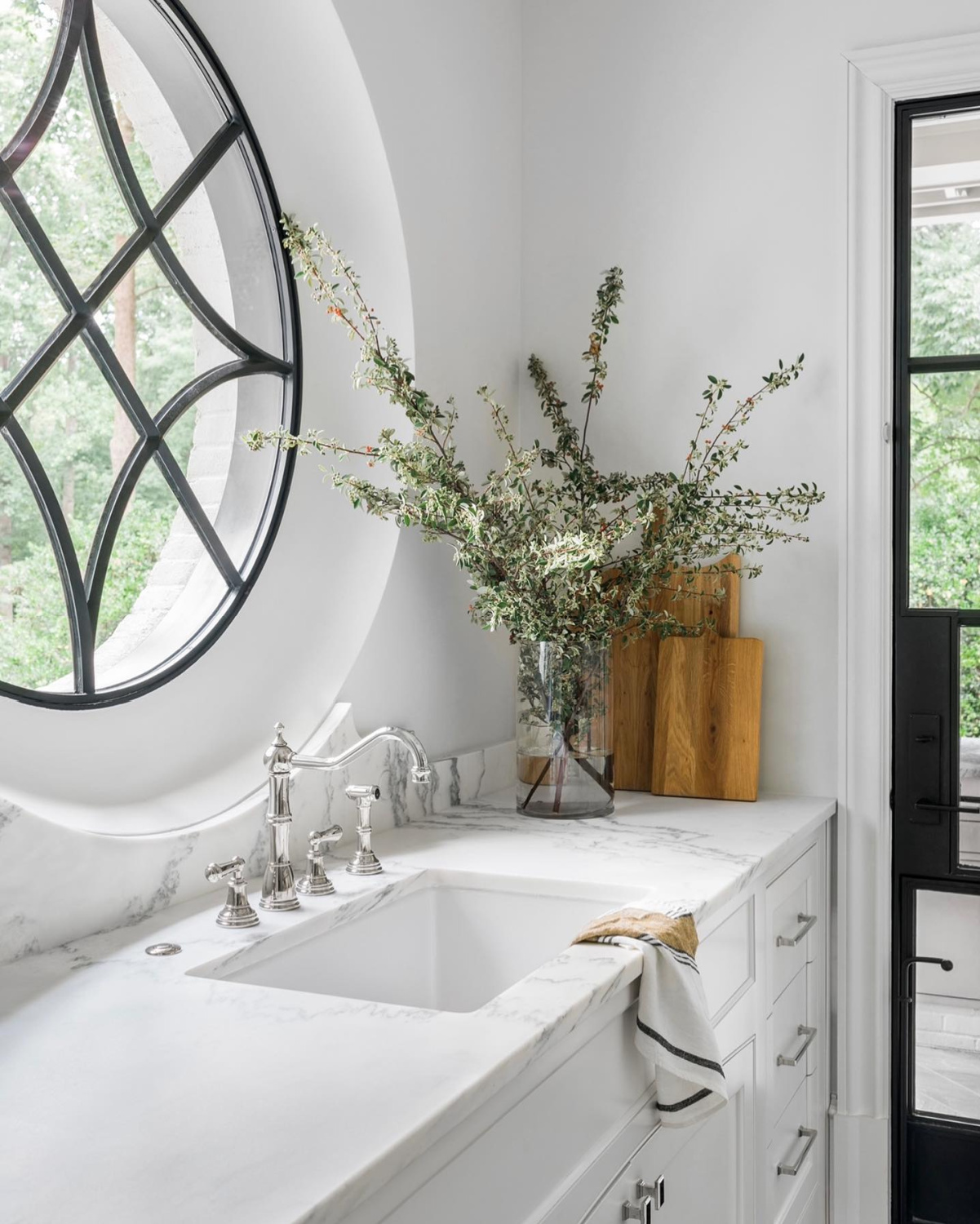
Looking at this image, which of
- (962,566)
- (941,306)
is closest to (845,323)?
(941,306)

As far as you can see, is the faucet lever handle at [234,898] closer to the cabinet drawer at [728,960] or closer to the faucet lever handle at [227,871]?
the faucet lever handle at [227,871]

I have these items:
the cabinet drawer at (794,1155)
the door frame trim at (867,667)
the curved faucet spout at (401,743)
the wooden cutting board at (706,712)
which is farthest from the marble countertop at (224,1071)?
the door frame trim at (867,667)

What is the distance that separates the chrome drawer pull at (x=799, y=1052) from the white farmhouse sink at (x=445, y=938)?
537 millimetres

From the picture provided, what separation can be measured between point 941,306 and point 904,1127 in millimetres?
1612

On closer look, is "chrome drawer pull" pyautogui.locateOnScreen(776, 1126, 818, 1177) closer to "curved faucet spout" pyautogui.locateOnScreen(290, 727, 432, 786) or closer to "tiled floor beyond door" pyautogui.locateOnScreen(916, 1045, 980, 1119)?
"tiled floor beyond door" pyautogui.locateOnScreen(916, 1045, 980, 1119)

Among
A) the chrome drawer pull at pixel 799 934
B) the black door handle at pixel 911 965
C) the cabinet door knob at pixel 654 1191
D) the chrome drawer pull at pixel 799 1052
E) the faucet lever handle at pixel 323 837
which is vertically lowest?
the chrome drawer pull at pixel 799 1052

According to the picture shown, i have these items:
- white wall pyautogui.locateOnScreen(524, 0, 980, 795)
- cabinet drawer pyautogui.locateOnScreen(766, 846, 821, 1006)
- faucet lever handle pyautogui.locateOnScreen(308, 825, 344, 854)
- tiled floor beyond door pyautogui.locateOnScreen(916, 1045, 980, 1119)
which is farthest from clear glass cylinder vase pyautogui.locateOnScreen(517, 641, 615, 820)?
tiled floor beyond door pyautogui.locateOnScreen(916, 1045, 980, 1119)

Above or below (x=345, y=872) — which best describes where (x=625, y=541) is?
above

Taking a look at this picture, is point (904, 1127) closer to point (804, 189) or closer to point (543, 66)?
point (804, 189)

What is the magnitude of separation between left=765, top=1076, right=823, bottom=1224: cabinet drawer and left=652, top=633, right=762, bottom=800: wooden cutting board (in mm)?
565

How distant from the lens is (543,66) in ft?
8.34

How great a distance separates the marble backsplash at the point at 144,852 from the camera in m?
1.28

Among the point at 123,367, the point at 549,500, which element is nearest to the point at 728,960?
the point at 549,500

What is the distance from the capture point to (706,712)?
2279 millimetres
